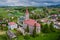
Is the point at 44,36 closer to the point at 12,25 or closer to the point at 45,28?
the point at 45,28

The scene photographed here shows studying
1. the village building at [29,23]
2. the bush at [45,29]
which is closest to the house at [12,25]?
the village building at [29,23]

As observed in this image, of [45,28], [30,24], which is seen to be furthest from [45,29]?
[30,24]

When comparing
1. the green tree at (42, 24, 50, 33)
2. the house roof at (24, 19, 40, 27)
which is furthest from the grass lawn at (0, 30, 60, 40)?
the house roof at (24, 19, 40, 27)

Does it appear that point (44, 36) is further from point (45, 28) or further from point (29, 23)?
point (29, 23)

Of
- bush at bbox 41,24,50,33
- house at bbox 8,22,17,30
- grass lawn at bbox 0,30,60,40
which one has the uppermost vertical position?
house at bbox 8,22,17,30

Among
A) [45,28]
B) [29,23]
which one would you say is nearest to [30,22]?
[29,23]

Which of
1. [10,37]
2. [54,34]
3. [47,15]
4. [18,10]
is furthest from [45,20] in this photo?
[10,37]

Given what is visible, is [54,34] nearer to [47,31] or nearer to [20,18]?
[47,31]

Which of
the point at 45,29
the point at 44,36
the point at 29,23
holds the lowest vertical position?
the point at 44,36

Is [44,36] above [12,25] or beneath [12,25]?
beneath

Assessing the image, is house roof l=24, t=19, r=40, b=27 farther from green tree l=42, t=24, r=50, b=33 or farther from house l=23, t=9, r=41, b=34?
green tree l=42, t=24, r=50, b=33

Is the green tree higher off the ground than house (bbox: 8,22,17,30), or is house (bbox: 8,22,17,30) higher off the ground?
house (bbox: 8,22,17,30)
